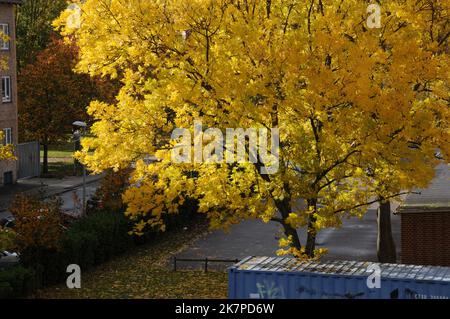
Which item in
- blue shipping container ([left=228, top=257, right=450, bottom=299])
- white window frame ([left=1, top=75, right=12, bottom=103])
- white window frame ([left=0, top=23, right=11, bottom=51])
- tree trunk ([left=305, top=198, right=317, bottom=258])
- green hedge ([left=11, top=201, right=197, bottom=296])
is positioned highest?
white window frame ([left=0, top=23, right=11, bottom=51])

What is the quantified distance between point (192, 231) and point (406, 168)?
21845mm

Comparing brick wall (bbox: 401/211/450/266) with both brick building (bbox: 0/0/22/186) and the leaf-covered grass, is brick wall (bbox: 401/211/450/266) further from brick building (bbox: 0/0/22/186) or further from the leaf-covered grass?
brick building (bbox: 0/0/22/186)

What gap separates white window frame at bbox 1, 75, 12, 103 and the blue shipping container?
39.2 m

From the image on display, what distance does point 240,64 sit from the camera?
22.0 m

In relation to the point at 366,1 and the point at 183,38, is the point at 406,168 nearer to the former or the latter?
the point at 366,1

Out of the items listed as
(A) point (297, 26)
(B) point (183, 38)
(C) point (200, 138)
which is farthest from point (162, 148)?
(A) point (297, 26)

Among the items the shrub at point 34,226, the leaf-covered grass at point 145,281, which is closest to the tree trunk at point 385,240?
the leaf-covered grass at point 145,281

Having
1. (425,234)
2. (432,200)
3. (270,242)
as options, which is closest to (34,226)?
(270,242)

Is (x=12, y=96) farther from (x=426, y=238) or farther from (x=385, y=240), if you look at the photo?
(x=426, y=238)

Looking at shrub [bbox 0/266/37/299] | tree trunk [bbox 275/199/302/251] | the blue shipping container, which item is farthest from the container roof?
shrub [bbox 0/266/37/299]

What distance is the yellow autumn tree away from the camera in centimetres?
2105

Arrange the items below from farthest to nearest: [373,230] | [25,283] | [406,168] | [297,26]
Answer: [373,230] < [25,283] < [297,26] < [406,168]

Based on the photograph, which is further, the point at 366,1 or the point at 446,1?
the point at 366,1

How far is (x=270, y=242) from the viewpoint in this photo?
129ft
